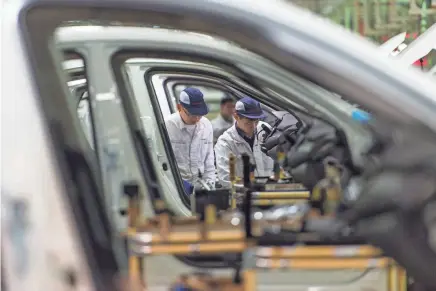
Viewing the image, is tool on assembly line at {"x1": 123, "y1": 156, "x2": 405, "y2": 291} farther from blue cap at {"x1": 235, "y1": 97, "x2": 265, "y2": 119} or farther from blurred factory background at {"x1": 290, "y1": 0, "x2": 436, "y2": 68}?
blurred factory background at {"x1": 290, "y1": 0, "x2": 436, "y2": 68}

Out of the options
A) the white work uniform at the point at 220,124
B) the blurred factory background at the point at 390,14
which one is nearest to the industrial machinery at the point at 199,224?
the white work uniform at the point at 220,124

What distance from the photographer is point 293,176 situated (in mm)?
2777

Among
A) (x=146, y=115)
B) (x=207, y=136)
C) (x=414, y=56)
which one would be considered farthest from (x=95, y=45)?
(x=414, y=56)

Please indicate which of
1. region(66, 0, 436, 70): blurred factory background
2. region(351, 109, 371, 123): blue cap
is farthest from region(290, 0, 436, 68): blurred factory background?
region(351, 109, 371, 123): blue cap

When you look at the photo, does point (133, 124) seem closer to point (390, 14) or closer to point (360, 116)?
point (360, 116)

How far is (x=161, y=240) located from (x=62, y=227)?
27 cm

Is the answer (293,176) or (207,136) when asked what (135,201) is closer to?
(293,176)

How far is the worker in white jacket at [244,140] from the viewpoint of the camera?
4.05 m

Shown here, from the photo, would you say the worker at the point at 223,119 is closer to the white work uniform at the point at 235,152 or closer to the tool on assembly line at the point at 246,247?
the white work uniform at the point at 235,152

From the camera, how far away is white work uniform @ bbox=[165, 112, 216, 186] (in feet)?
15.1

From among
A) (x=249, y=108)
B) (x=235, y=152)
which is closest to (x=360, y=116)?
(x=249, y=108)

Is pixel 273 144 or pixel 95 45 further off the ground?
pixel 95 45

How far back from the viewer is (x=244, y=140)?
15.3 feet

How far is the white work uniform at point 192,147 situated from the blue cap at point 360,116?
2689 millimetres
